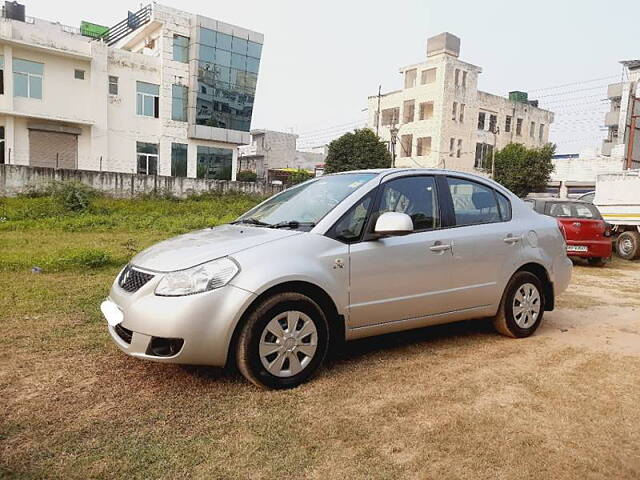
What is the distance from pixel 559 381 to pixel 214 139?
27.6 metres

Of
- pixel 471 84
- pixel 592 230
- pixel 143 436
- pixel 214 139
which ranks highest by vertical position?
pixel 471 84

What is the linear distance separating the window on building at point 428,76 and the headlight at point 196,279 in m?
38.4

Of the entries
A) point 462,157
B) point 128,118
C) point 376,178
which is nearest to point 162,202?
point 128,118

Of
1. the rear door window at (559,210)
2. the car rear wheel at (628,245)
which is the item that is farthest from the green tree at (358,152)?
the rear door window at (559,210)

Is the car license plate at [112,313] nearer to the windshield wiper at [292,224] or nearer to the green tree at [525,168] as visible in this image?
the windshield wiper at [292,224]

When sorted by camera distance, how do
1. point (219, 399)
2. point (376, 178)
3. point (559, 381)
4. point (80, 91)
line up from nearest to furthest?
point (219, 399) < point (559, 381) < point (376, 178) < point (80, 91)

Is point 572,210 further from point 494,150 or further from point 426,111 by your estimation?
point 426,111

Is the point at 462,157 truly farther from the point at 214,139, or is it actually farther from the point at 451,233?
the point at 451,233

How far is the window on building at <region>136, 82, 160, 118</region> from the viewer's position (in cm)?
2650

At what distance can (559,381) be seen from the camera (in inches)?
145

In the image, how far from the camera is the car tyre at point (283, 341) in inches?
127

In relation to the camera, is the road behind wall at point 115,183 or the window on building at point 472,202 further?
the road behind wall at point 115,183

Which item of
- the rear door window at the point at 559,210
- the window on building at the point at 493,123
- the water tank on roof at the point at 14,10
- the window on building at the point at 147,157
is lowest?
the rear door window at the point at 559,210

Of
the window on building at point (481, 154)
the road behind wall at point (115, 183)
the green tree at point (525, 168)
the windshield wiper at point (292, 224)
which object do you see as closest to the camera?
the windshield wiper at point (292, 224)
